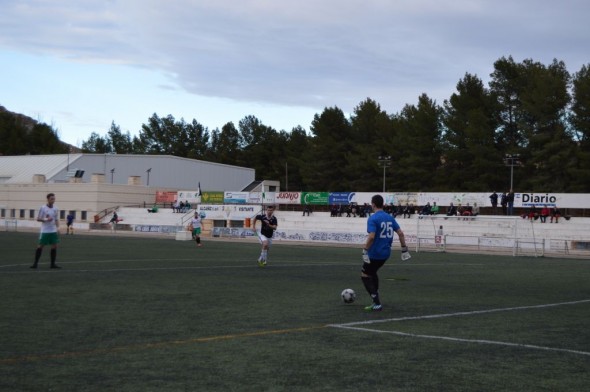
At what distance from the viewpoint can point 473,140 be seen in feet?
271

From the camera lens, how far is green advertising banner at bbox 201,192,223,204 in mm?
75375

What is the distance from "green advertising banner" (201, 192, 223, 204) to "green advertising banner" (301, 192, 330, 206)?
32.0 feet

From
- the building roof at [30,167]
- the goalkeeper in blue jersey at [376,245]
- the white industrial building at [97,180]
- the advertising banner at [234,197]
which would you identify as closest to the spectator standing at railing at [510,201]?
the advertising banner at [234,197]

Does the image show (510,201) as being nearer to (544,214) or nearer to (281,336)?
(544,214)

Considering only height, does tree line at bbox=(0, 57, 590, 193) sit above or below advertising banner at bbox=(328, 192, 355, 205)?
above

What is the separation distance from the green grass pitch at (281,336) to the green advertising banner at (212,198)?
188ft

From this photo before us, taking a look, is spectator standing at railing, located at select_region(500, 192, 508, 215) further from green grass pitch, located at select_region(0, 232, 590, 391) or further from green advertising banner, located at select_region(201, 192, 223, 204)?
green grass pitch, located at select_region(0, 232, 590, 391)

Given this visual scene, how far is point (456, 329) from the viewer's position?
10.5 m

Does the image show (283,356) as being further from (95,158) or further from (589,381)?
(95,158)

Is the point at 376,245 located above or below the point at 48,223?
below

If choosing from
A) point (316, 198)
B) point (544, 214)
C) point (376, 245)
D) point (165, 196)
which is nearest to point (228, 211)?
point (316, 198)

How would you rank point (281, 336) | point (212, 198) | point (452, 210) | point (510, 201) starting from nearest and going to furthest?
point (281, 336), point (510, 201), point (452, 210), point (212, 198)

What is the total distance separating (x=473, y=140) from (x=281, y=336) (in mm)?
76224

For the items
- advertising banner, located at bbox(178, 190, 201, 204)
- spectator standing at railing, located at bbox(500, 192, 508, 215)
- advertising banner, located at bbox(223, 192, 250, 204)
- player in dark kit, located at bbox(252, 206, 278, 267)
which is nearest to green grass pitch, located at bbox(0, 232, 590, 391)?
player in dark kit, located at bbox(252, 206, 278, 267)
